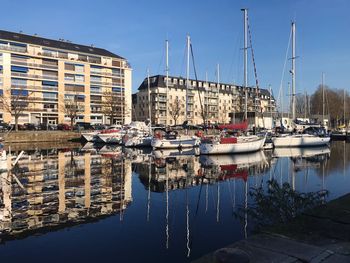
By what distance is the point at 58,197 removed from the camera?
1484 centimetres

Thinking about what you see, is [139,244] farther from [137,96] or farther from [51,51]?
[137,96]

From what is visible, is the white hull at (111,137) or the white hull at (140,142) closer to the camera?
the white hull at (140,142)

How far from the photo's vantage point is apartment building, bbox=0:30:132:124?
7600cm

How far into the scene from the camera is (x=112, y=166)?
84.2 ft

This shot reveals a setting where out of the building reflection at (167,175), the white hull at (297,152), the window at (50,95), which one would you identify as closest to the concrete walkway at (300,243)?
the building reflection at (167,175)

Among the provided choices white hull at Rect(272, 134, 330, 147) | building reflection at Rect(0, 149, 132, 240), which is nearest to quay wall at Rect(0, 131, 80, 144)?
building reflection at Rect(0, 149, 132, 240)

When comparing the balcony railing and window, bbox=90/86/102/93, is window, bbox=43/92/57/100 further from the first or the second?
window, bbox=90/86/102/93

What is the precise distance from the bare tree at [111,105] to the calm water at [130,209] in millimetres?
57003

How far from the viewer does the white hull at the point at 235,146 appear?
3312cm

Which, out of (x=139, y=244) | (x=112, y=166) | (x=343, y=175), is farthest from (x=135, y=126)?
(x=139, y=244)

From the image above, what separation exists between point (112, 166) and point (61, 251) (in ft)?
55.9

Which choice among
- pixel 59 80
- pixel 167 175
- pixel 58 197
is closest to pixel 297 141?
pixel 167 175

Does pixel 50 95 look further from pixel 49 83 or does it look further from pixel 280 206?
pixel 280 206

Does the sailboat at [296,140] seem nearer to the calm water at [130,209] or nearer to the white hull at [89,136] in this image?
the calm water at [130,209]
